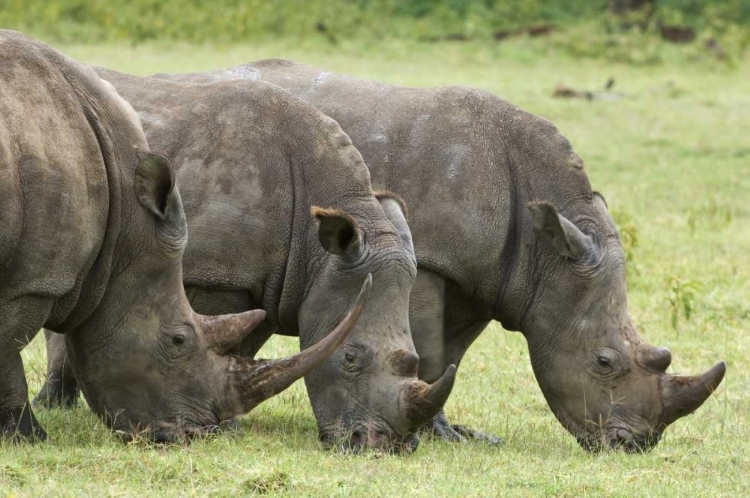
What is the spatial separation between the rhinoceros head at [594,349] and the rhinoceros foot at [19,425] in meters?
2.86

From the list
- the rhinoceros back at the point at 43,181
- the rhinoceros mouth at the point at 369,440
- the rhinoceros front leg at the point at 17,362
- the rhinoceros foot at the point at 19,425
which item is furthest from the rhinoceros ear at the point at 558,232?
the rhinoceros foot at the point at 19,425

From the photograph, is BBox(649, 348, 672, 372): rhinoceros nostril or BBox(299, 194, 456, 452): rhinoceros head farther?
BBox(649, 348, 672, 372): rhinoceros nostril

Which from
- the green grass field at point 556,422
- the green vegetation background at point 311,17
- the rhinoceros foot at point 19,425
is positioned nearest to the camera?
the green grass field at point 556,422

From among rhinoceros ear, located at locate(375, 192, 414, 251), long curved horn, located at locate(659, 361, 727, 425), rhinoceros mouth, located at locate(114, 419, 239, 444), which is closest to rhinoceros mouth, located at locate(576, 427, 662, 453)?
long curved horn, located at locate(659, 361, 727, 425)

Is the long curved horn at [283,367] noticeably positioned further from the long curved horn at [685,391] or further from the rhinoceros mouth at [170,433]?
the long curved horn at [685,391]

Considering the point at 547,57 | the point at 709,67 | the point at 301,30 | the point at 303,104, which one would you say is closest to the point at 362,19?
the point at 301,30

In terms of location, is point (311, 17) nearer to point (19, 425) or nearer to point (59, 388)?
point (59, 388)

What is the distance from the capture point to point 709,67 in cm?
2389

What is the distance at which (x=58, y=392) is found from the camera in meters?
8.14

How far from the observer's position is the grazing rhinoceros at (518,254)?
25.1 ft

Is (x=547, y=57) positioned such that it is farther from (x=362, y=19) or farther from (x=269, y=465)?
(x=269, y=465)

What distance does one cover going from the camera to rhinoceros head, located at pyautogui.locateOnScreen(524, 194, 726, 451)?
24.8 ft

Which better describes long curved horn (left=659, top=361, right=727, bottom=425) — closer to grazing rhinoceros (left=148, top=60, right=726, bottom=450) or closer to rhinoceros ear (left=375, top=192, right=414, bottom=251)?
grazing rhinoceros (left=148, top=60, right=726, bottom=450)

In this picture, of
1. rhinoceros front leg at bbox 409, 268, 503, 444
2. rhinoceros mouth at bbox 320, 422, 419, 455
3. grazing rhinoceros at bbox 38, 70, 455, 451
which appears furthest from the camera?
rhinoceros front leg at bbox 409, 268, 503, 444
